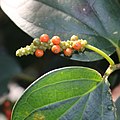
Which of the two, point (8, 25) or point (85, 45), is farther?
point (8, 25)

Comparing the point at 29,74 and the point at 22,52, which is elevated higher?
the point at 22,52

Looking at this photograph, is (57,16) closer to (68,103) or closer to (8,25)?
(68,103)

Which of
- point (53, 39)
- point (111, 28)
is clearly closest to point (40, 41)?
point (53, 39)

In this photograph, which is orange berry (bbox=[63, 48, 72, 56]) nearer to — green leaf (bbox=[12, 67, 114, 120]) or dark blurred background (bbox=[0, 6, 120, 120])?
green leaf (bbox=[12, 67, 114, 120])

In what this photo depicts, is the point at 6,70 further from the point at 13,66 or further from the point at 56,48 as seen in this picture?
the point at 56,48

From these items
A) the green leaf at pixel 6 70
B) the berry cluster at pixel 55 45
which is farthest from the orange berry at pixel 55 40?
the green leaf at pixel 6 70

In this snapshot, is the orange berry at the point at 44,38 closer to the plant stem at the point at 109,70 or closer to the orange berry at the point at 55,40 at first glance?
the orange berry at the point at 55,40

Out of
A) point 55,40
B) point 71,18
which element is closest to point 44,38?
point 55,40
